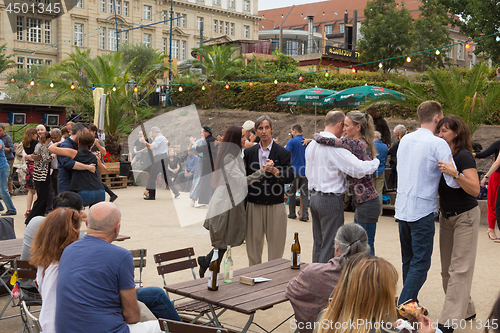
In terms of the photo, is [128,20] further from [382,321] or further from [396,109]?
[382,321]

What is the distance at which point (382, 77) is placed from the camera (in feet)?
73.7

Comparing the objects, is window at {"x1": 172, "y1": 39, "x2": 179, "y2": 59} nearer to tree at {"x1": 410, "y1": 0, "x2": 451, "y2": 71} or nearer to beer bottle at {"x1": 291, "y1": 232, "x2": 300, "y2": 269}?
tree at {"x1": 410, "y1": 0, "x2": 451, "y2": 71}

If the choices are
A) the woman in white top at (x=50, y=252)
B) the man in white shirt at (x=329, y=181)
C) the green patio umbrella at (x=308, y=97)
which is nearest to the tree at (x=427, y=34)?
the green patio umbrella at (x=308, y=97)

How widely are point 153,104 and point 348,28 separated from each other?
21.4 meters

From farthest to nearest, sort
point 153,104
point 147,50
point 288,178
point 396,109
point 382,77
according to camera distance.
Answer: point 147,50
point 153,104
point 382,77
point 396,109
point 288,178

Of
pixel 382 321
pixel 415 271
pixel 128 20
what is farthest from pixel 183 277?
pixel 128 20

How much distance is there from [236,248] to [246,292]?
4240 mm

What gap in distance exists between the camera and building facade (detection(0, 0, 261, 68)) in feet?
166

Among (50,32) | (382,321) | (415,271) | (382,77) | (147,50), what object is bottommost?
(415,271)

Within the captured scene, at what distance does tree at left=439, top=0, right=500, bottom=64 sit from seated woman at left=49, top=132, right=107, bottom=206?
17152 millimetres

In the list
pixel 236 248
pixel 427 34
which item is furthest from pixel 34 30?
pixel 236 248

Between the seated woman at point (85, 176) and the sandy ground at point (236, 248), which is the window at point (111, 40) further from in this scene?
the seated woman at point (85, 176)

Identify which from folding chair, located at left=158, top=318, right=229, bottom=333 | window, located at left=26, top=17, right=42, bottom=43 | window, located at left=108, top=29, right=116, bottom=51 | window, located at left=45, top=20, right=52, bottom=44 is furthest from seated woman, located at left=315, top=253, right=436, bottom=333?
window, located at left=108, top=29, right=116, bottom=51

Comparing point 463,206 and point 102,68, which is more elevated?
point 102,68
